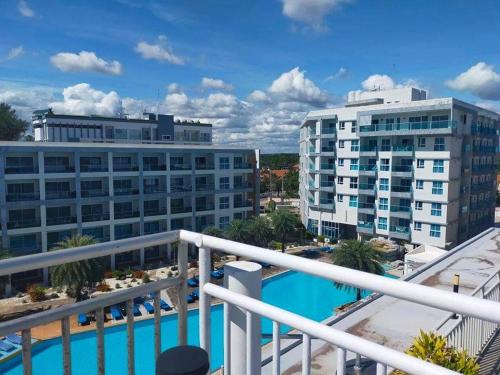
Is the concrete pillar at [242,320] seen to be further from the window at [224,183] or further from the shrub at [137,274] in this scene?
the window at [224,183]

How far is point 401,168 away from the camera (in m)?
37.4

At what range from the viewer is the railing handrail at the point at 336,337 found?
5.13 ft

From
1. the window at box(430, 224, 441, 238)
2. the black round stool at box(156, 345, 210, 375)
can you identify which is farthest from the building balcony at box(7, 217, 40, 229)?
the window at box(430, 224, 441, 238)

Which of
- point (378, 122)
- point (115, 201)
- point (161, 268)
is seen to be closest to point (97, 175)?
point (115, 201)

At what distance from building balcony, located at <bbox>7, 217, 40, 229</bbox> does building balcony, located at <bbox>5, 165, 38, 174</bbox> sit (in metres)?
3.44

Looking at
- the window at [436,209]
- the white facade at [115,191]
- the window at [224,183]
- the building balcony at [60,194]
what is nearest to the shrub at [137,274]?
the white facade at [115,191]

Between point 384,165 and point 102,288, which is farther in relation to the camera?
point 384,165

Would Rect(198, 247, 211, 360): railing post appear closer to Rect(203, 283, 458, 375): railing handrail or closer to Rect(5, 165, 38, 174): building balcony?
Rect(203, 283, 458, 375): railing handrail

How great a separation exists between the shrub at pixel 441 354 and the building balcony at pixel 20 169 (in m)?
29.3

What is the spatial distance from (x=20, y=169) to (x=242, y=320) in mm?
30768

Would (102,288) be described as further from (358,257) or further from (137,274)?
(358,257)

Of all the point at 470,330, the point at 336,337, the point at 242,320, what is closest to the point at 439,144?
the point at 470,330

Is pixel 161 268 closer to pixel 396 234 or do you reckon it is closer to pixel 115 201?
pixel 115 201

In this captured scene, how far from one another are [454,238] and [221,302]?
133ft
